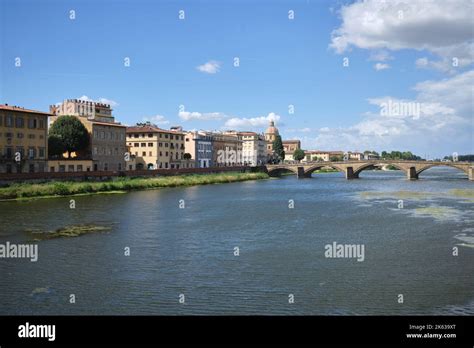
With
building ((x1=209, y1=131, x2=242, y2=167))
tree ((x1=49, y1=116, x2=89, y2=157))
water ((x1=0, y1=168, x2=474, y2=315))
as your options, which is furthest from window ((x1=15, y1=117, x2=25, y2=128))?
building ((x1=209, y1=131, x2=242, y2=167))

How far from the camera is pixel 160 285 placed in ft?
63.9

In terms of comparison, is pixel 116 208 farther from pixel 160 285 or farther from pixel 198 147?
pixel 198 147

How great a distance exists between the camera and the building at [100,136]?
76875 mm

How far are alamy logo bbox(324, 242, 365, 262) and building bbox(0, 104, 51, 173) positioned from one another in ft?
146

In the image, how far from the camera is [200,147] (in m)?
116

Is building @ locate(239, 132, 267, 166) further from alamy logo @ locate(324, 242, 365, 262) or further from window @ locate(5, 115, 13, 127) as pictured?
alamy logo @ locate(324, 242, 365, 262)

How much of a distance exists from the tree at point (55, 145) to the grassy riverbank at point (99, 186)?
999cm

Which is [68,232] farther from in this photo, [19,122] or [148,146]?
[148,146]
